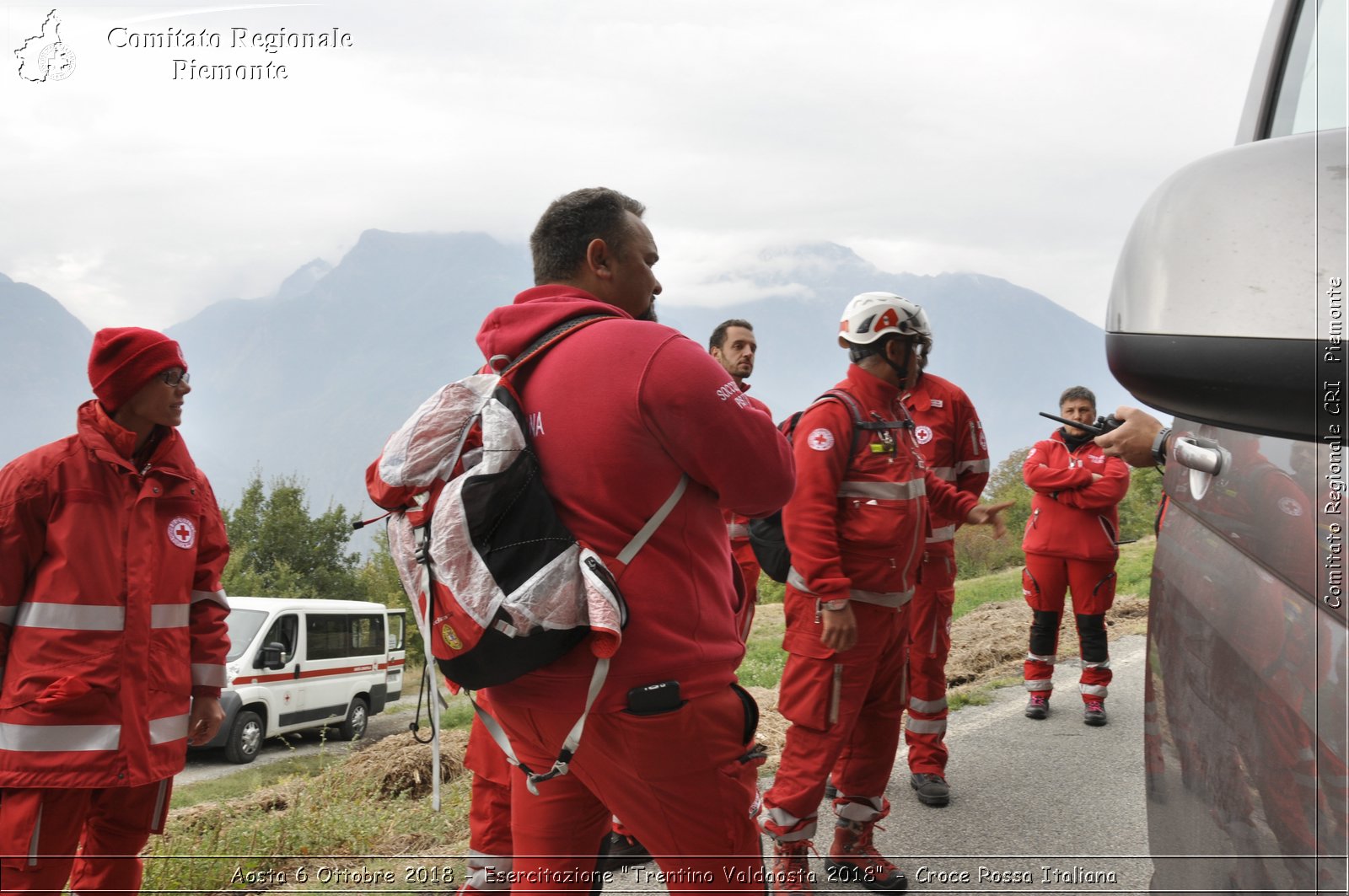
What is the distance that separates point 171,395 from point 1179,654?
130 inches

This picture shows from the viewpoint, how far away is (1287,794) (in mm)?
1182

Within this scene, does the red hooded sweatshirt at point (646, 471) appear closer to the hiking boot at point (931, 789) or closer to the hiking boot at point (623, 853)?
the hiking boot at point (623, 853)

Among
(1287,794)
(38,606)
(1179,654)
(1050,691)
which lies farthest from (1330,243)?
(1050,691)

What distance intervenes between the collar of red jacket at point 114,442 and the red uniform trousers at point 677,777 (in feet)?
6.31

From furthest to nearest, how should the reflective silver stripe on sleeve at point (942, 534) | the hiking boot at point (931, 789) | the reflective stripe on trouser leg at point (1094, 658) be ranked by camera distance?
the reflective stripe on trouser leg at point (1094, 658), the reflective silver stripe on sleeve at point (942, 534), the hiking boot at point (931, 789)

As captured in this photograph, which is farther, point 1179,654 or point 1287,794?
point 1179,654

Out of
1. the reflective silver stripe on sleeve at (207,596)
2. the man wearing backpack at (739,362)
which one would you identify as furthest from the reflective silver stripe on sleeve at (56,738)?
the man wearing backpack at (739,362)

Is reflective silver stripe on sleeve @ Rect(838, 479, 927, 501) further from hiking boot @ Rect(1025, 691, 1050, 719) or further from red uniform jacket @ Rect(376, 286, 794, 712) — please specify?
hiking boot @ Rect(1025, 691, 1050, 719)

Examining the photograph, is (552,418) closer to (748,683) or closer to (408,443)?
(408,443)

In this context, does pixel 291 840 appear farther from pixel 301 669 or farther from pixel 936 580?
pixel 301 669

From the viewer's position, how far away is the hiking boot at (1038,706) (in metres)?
6.44

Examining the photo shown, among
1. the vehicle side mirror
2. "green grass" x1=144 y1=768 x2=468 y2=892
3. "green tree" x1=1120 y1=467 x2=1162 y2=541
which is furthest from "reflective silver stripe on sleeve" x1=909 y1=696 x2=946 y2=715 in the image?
the vehicle side mirror

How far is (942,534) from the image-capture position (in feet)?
17.7

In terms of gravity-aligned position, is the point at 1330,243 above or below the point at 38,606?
above
